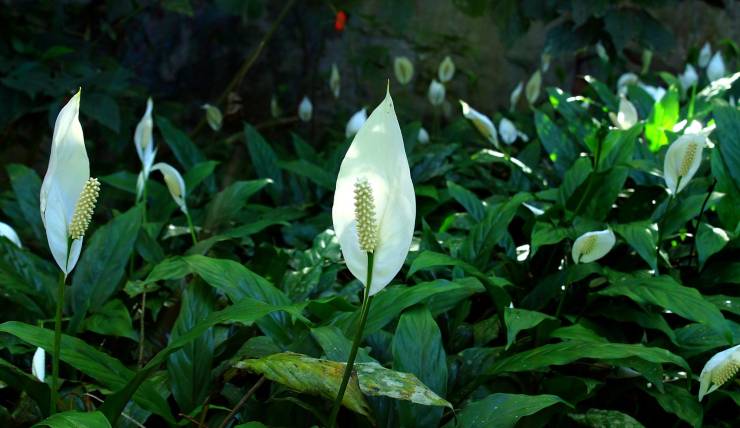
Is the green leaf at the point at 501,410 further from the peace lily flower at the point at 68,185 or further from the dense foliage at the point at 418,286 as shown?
the peace lily flower at the point at 68,185

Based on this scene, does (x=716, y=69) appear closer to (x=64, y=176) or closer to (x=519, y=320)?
(x=519, y=320)

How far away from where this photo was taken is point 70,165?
1.17 meters

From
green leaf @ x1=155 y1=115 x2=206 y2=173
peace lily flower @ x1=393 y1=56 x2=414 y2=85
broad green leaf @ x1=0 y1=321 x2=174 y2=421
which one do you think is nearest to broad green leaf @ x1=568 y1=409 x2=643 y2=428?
broad green leaf @ x1=0 y1=321 x2=174 y2=421

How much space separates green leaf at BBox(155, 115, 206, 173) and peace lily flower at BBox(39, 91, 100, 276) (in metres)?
1.94

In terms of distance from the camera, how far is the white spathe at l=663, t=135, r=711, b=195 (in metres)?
1.79

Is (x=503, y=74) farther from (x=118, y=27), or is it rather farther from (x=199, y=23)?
(x=118, y=27)

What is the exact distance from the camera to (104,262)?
2006 mm

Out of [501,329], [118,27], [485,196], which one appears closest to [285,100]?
[118,27]

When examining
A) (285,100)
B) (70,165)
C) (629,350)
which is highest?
(70,165)

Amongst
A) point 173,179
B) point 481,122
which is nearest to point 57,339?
point 173,179

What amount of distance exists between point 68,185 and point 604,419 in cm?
98

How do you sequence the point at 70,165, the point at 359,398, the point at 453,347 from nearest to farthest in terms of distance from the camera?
the point at 70,165, the point at 359,398, the point at 453,347

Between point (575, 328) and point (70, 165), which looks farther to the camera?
point (575, 328)

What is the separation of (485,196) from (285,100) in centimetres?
215
